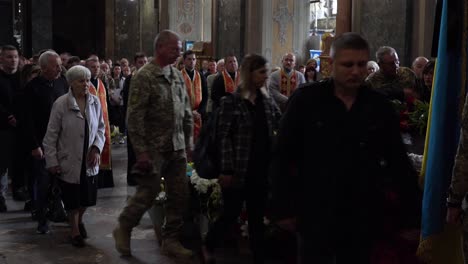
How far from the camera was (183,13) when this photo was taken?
2464 cm

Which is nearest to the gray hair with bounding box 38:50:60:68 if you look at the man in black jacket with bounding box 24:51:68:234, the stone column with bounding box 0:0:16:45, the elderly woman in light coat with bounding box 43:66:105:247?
the man in black jacket with bounding box 24:51:68:234

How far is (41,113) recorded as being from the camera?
25.6 ft

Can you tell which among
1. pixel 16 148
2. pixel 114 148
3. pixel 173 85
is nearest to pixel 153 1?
pixel 114 148

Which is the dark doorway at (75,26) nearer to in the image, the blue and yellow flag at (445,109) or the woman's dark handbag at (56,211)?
the woman's dark handbag at (56,211)

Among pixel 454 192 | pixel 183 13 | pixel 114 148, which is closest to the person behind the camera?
pixel 454 192

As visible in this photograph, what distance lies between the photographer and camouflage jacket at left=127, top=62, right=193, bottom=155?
243 inches

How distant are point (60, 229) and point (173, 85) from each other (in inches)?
99.2

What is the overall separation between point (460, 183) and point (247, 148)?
2.26 metres

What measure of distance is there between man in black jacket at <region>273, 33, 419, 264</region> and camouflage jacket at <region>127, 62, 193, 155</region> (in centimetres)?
260

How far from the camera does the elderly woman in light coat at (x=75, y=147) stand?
271 inches

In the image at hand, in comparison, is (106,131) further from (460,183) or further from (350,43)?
(460,183)

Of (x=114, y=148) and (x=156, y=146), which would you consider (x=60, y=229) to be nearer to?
(x=156, y=146)

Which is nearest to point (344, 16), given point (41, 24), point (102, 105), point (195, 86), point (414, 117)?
point (195, 86)

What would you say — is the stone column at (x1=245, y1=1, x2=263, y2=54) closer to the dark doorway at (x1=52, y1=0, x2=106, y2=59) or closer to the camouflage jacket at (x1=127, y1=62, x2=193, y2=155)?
the dark doorway at (x1=52, y1=0, x2=106, y2=59)
